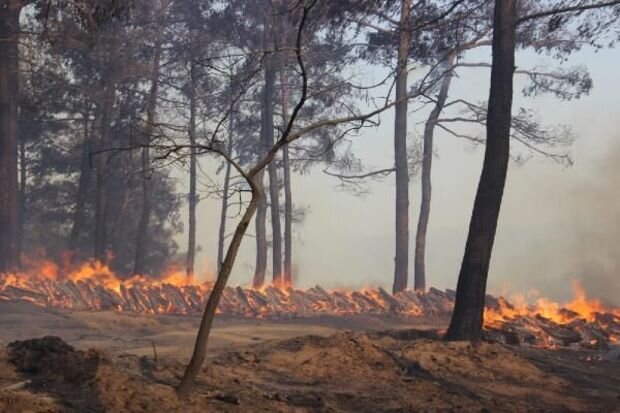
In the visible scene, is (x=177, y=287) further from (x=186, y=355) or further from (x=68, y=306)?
(x=186, y=355)

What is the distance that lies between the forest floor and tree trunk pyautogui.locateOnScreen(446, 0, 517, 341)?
0.91m

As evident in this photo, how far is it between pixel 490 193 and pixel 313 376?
15.6 feet

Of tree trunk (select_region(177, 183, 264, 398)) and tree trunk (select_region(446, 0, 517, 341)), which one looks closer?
tree trunk (select_region(177, 183, 264, 398))

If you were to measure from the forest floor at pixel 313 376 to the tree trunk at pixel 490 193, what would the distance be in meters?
0.91

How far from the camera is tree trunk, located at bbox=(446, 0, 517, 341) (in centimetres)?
1270

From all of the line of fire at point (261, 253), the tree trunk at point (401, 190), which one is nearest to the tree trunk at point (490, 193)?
the line of fire at point (261, 253)

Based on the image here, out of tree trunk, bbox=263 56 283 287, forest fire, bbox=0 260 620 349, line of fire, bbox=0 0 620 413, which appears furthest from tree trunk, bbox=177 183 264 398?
tree trunk, bbox=263 56 283 287

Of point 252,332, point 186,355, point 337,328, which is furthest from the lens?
point 337,328

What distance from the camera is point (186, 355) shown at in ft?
Answer: 38.5

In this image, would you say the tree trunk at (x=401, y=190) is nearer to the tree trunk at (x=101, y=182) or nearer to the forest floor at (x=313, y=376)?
the tree trunk at (x=101, y=182)

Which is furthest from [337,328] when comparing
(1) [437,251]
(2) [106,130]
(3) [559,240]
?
(1) [437,251]

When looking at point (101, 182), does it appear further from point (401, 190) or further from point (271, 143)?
point (401, 190)

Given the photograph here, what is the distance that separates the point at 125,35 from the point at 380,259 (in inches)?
1855

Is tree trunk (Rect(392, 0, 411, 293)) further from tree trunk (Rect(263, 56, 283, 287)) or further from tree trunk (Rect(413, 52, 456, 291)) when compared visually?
tree trunk (Rect(263, 56, 283, 287))
